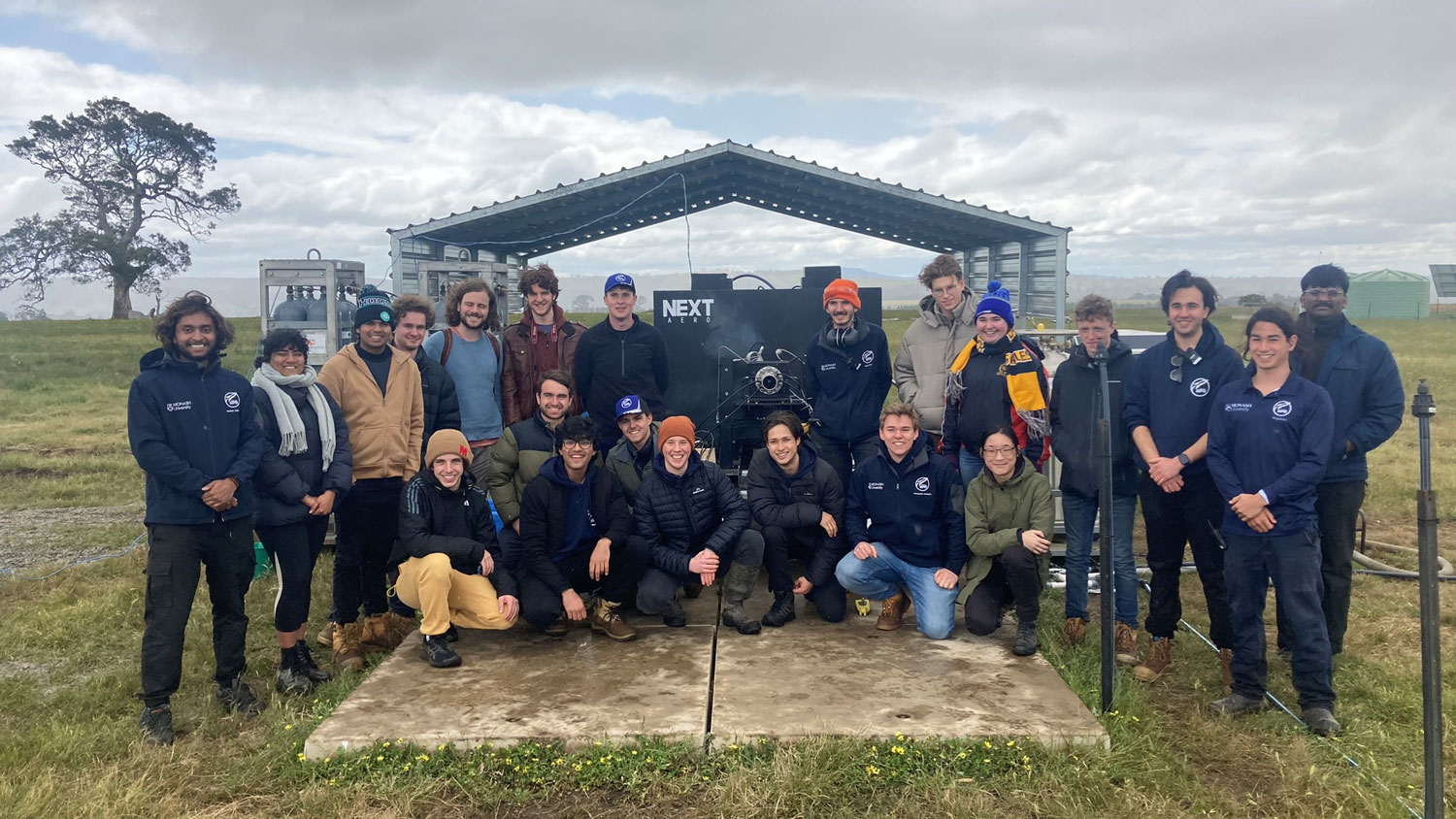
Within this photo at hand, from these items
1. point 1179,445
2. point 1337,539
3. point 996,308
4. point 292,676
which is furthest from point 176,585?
point 1337,539

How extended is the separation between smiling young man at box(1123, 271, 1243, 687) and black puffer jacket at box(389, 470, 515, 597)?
3067 mm

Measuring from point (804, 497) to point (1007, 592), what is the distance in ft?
3.67

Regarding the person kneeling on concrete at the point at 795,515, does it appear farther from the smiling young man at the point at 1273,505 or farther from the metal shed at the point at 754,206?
the metal shed at the point at 754,206

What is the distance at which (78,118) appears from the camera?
103ft

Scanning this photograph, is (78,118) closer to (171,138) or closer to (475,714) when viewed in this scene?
(171,138)

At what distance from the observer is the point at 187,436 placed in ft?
13.0

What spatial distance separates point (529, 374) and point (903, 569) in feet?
7.73

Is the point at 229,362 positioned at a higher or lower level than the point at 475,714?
higher

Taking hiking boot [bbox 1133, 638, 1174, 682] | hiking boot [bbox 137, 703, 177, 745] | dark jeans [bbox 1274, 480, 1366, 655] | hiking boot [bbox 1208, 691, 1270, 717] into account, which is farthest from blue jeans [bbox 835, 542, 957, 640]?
hiking boot [bbox 137, 703, 177, 745]

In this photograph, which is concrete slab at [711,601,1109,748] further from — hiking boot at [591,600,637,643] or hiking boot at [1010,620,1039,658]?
hiking boot at [591,600,637,643]

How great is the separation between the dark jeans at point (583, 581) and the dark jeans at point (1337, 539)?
9.75ft

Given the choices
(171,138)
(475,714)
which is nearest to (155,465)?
(475,714)

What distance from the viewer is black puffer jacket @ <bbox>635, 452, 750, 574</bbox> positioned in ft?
16.3

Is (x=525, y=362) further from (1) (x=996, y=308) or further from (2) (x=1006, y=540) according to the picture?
(2) (x=1006, y=540)
